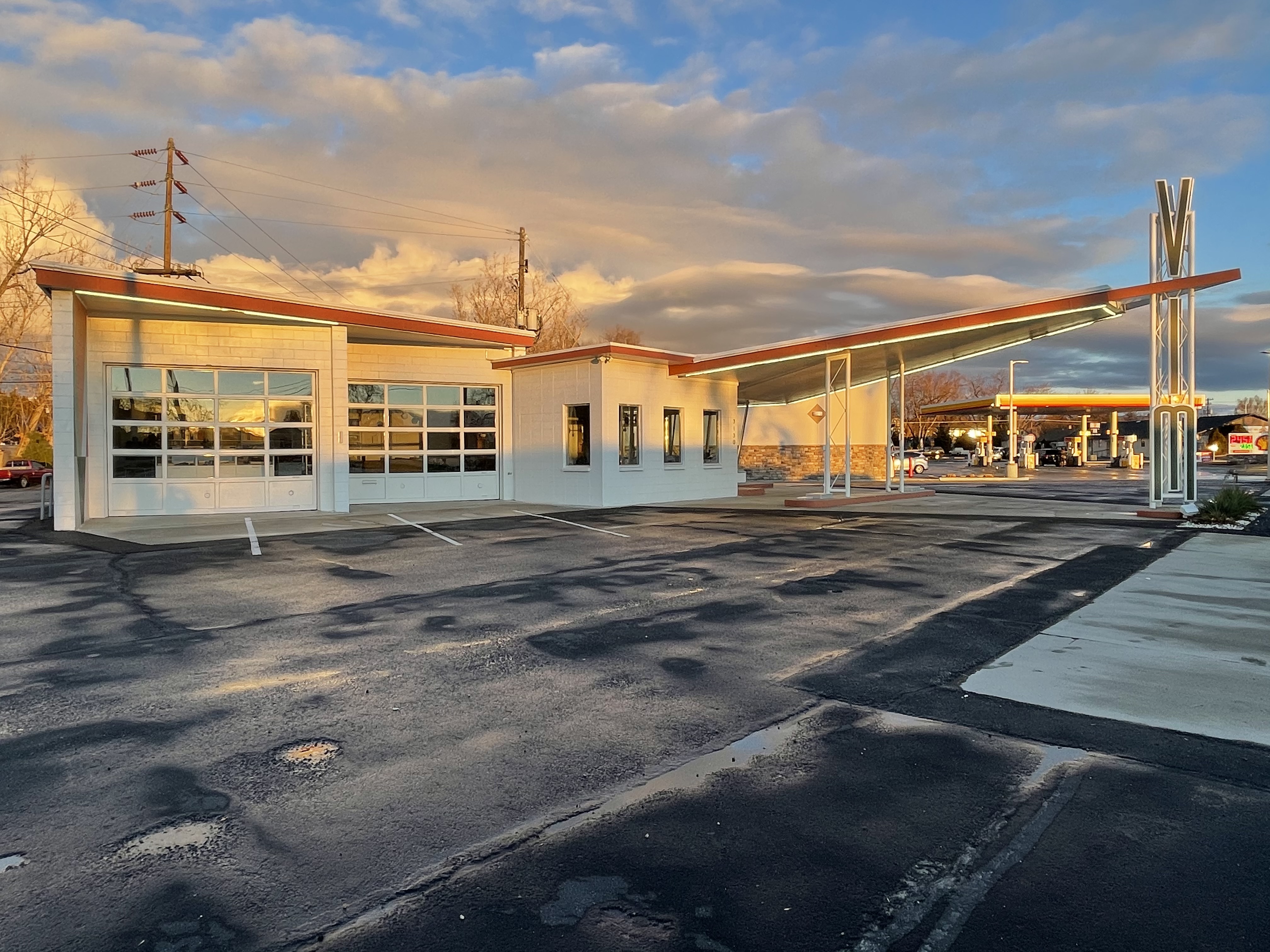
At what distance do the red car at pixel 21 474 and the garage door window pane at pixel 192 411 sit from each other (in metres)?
23.8

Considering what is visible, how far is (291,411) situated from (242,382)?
3.95 ft

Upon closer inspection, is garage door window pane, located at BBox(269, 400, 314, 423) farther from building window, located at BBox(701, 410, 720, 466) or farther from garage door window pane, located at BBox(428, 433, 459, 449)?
building window, located at BBox(701, 410, 720, 466)

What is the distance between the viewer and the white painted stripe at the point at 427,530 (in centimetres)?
1319

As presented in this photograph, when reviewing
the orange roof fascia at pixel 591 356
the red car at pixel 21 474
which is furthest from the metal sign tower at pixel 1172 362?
the red car at pixel 21 474

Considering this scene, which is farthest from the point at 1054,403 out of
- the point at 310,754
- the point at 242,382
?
the point at 310,754

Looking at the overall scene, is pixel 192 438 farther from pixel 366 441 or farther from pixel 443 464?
pixel 443 464

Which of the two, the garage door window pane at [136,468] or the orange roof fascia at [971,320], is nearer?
the orange roof fascia at [971,320]

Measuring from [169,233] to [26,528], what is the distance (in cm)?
2110

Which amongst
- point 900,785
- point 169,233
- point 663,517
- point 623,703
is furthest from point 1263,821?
point 169,233

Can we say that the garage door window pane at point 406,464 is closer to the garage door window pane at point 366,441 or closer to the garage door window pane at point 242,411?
the garage door window pane at point 366,441

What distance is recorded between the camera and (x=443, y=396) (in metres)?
21.8

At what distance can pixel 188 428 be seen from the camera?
59.2 feet

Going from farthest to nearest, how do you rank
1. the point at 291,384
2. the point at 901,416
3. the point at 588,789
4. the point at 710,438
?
the point at 901,416, the point at 710,438, the point at 291,384, the point at 588,789

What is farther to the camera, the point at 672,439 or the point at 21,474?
the point at 21,474
